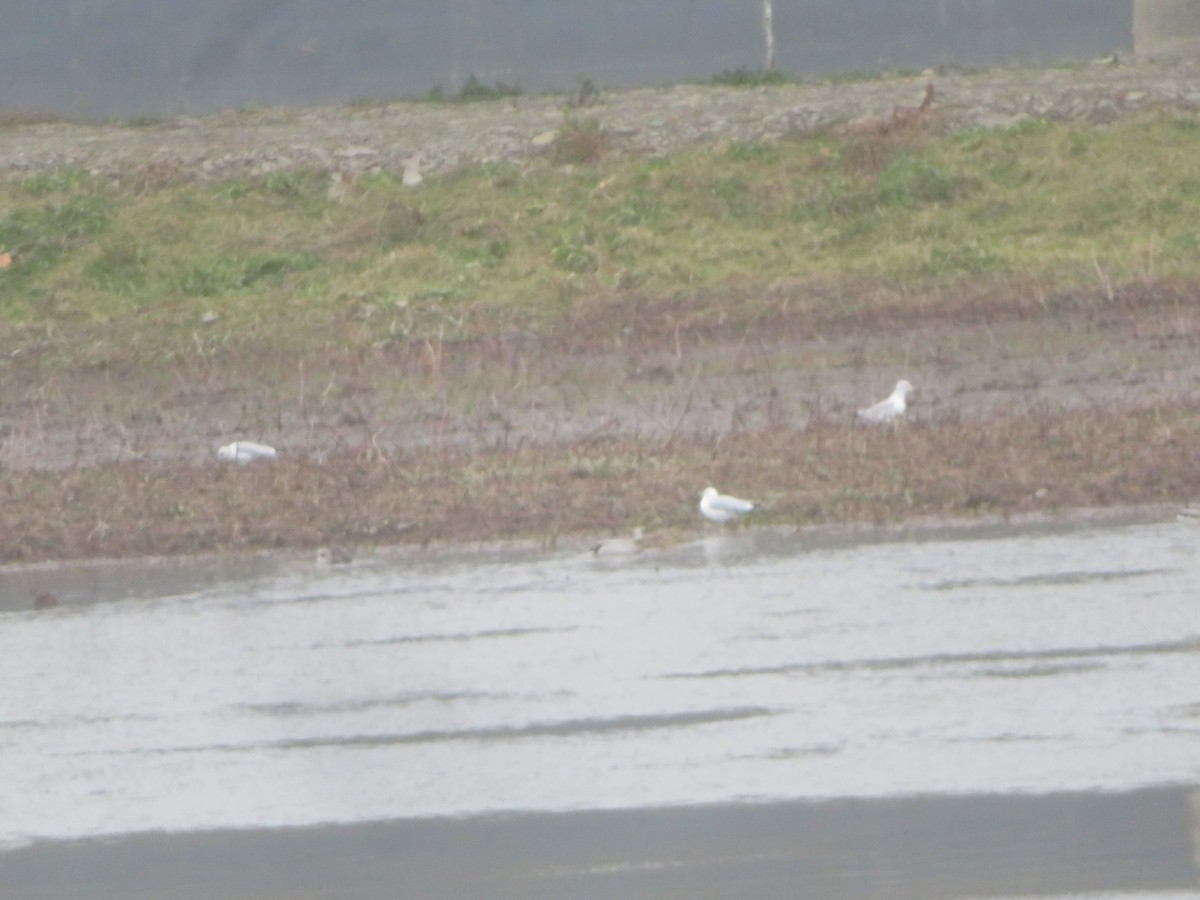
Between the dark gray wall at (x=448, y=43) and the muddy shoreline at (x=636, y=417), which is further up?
the dark gray wall at (x=448, y=43)

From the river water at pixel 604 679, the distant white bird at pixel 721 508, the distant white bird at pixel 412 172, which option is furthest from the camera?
the distant white bird at pixel 412 172

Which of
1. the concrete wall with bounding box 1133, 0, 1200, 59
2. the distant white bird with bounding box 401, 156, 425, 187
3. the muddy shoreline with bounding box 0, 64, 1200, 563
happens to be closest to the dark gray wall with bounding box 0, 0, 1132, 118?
the concrete wall with bounding box 1133, 0, 1200, 59

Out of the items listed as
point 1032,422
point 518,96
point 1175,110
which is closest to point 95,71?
point 518,96

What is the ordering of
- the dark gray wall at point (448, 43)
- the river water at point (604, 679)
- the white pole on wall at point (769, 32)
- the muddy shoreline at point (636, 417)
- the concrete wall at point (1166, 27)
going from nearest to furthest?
1. the river water at point (604, 679)
2. the muddy shoreline at point (636, 417)
3. the concrete wall at point (1166, 27)
4. the dark gray wall at point (448, 43)
5. the white pole on wall at point (769, 32)

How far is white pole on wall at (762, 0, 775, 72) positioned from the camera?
2308 centimetres

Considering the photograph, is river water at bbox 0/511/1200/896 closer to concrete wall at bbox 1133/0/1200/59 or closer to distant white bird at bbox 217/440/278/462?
distant white bird at bbox 217/440/278/462

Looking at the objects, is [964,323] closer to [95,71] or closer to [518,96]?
[518,96]

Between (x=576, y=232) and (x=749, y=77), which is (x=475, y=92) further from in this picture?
(x=576, y=232)

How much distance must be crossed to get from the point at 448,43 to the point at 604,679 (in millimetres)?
16840

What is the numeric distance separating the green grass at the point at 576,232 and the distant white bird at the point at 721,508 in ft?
20.2

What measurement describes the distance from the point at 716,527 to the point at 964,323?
5.61 m

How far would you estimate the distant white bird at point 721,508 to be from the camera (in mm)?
9523

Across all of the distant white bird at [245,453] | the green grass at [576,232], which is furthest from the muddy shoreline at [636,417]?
the green grass at [576,232]

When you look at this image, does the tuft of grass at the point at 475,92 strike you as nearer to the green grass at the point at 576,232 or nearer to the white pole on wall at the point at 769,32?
the white pole on wall at the point at 769,32
